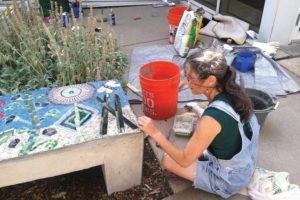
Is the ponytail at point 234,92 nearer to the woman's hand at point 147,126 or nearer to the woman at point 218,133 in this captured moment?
the woman at point 218,133

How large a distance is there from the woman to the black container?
0.52 m

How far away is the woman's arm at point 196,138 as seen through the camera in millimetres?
1558

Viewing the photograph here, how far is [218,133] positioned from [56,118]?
96 centimetres

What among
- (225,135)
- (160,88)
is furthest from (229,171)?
(160,88)

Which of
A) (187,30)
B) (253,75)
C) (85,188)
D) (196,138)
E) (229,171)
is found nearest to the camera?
(196,138)

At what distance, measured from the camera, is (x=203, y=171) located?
1899 mm

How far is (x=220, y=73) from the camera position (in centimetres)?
160

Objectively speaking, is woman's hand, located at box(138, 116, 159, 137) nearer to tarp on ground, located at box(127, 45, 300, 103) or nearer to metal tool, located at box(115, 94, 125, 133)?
metal tool, located at box(115, 94, 125, 133)

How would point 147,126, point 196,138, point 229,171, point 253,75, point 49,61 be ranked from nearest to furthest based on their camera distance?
point 196,138, point 147,126, point 229,171, point 49,61, point 253,75

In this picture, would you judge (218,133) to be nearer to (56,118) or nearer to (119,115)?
(119,115)

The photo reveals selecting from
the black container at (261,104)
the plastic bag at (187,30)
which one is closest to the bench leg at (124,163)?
the black container at (261,104)

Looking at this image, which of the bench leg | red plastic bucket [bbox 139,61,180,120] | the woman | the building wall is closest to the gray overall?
the woman

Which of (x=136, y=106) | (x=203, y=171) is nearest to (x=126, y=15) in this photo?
(x=136, y=106)

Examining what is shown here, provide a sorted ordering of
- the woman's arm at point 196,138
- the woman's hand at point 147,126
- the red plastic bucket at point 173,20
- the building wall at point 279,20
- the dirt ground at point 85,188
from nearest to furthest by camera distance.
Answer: the woman's arm at point 196,138 → the woman's hand at point 147,126 → the dirt ground at point 85,188 → the building wall at point 279,20 → the red plastic bucket at point 173,20
